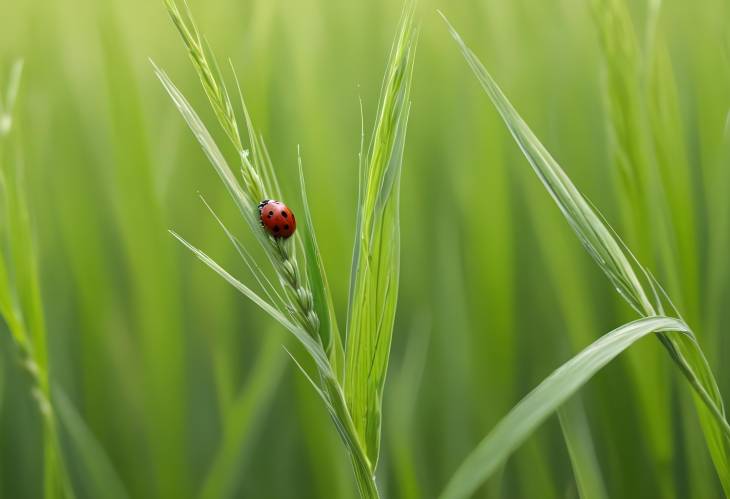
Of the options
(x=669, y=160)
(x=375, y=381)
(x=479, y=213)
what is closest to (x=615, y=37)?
(x=669, y=160)

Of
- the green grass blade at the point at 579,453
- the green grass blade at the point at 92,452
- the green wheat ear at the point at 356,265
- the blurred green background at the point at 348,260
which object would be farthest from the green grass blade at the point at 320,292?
the green grass blade at the point at 92,452

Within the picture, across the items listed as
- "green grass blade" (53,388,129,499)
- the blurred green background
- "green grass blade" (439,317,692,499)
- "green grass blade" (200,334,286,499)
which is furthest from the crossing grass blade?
"green grass blade" (53,388,129,499)

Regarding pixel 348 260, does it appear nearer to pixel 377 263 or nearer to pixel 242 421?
pixel 242 421

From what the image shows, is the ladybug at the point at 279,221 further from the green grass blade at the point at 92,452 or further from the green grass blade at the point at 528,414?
the green grass blade at the point at 92,452

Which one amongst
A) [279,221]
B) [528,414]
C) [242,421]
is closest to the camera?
[528,414]

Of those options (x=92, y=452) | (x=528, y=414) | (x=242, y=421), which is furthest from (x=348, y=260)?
Answer: (x=528, y=414)

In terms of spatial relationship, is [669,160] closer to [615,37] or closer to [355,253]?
[615,37]

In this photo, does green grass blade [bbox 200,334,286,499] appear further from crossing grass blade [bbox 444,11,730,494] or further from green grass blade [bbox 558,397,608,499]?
crossing grass blade [bbox 444,11,730,494]

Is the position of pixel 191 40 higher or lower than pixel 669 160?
higher
